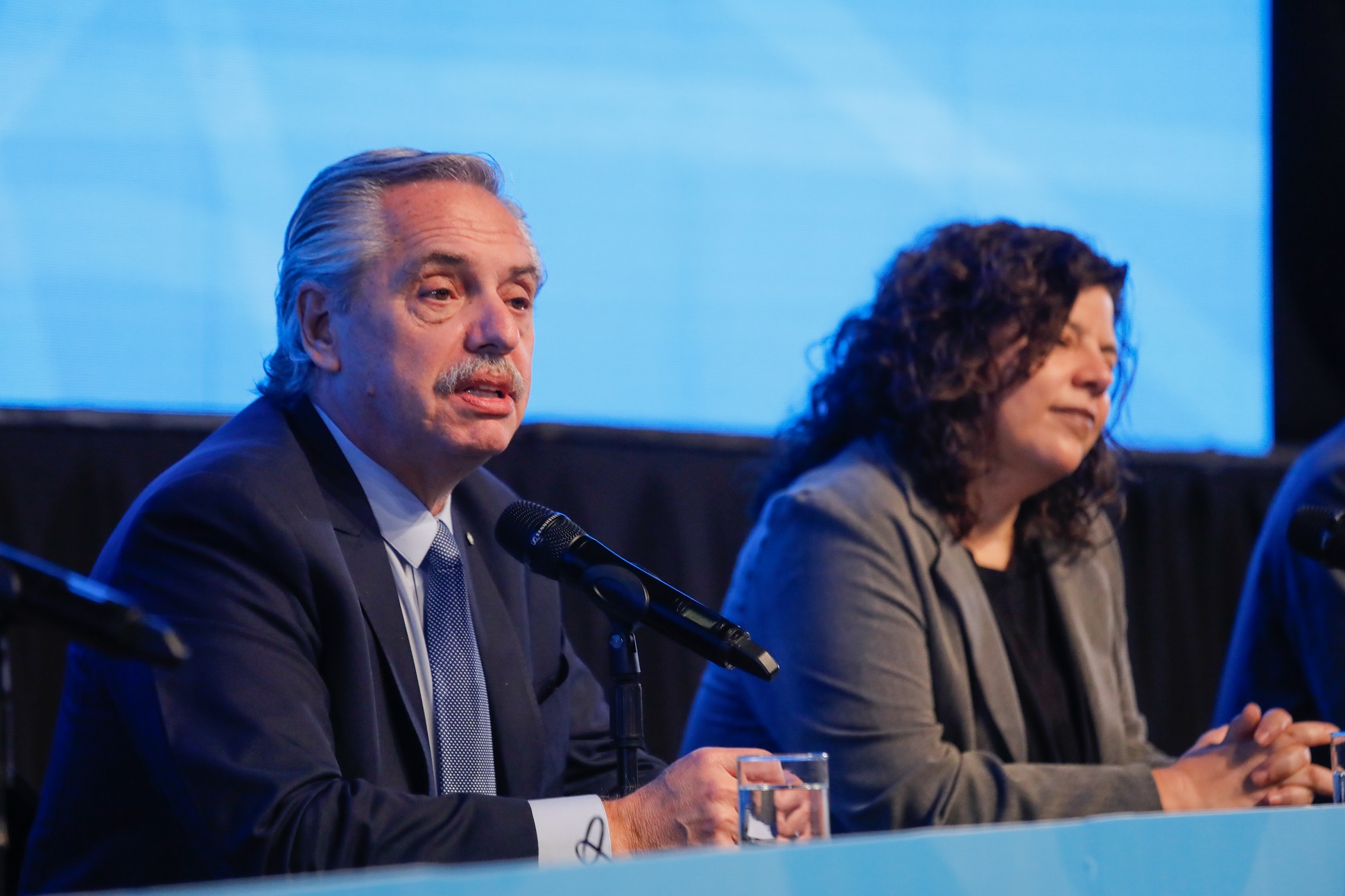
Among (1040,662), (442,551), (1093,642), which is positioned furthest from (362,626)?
(1093,642)

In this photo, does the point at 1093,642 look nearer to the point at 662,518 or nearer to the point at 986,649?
the point at 986,649

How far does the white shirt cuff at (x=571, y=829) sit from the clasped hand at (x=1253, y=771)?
1045 millimetres

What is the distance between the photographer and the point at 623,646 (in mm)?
1500

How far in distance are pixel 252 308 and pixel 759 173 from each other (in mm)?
1190

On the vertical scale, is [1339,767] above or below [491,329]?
below

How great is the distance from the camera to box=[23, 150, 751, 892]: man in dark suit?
148 centimetres

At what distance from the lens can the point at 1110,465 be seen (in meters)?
2.78

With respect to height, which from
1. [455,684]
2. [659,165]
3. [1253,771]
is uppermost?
[659,165]

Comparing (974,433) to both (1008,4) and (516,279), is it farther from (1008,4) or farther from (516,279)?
(1008,4)

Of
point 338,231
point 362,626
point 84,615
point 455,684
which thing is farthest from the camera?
point 338,231

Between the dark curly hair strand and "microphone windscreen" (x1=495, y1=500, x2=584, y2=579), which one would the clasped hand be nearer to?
the dark curly hair strand

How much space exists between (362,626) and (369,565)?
0.11 meters

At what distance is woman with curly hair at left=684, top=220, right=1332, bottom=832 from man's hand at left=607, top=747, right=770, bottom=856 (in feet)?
2.27

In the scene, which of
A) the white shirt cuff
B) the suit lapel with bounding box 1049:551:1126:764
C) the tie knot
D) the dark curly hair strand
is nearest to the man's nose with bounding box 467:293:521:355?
the tie knot
